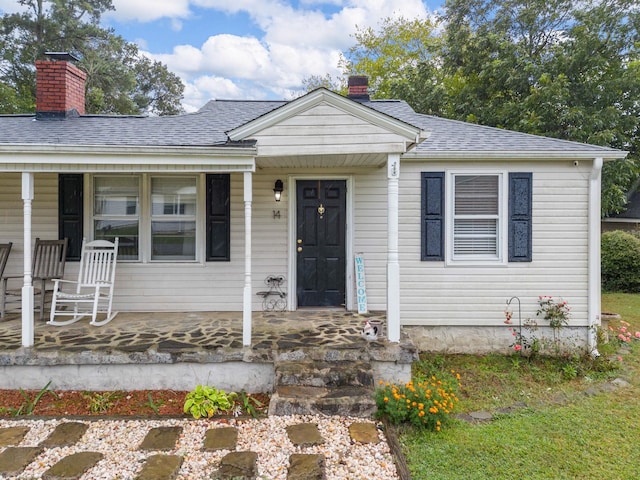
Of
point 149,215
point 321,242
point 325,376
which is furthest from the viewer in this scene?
point 321,242

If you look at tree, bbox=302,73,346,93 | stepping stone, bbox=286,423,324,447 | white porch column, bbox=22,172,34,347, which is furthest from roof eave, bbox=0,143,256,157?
tree, bbox=302,73,346,93

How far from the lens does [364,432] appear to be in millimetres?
3252

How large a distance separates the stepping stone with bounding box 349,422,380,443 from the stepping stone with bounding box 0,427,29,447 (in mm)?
2681

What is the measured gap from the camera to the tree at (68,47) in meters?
16.7

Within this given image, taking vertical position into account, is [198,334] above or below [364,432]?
above

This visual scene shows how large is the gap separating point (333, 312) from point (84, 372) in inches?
122

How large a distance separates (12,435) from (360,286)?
158 inches

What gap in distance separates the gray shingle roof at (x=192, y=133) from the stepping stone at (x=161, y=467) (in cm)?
318

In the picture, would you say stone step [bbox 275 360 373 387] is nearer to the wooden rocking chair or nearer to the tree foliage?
the wooden rocking chair

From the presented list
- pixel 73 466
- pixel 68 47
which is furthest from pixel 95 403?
pixel 68 47

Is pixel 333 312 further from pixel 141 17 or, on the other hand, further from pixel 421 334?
pixel 141 17

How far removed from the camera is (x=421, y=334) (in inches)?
220

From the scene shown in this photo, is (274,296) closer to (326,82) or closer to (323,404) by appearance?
(323,404)

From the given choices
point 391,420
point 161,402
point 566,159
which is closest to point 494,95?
point 566,159
